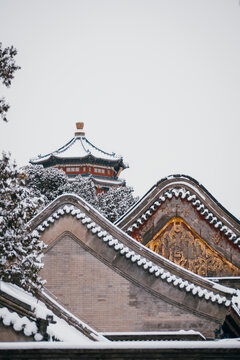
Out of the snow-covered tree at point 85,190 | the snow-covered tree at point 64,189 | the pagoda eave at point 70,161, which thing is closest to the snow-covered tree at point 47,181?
the snow-covered tree at point 64,189

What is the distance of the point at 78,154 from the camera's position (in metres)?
64.6

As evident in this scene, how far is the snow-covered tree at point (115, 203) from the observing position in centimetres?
4148

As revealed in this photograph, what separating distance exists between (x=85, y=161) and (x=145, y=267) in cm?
4952

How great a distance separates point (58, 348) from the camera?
25.3 ft

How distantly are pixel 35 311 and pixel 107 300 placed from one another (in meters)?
5.94

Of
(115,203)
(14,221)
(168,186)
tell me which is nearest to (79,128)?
(115,203)

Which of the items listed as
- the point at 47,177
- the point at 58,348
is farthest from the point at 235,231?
the point at 47,177

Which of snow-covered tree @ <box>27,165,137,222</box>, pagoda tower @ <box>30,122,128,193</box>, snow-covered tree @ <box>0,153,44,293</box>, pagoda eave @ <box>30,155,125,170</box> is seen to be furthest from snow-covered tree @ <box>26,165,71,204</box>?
snow-covered tree @ <box>0,153,44,293</box>

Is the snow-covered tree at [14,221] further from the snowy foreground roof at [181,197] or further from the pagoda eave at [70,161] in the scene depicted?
the pagoda eave at [70,161]

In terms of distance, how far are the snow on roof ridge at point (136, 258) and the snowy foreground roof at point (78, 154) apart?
46563mm

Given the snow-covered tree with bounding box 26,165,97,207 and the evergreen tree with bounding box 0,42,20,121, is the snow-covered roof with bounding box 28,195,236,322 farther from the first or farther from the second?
the snow-covered tree with bounding box 26,165,97,207

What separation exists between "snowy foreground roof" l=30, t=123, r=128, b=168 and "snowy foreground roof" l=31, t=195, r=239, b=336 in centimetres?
4669

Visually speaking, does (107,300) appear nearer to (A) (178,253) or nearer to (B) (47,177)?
(A) (178,253)

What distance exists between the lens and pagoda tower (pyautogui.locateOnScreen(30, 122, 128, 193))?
2489 inches
